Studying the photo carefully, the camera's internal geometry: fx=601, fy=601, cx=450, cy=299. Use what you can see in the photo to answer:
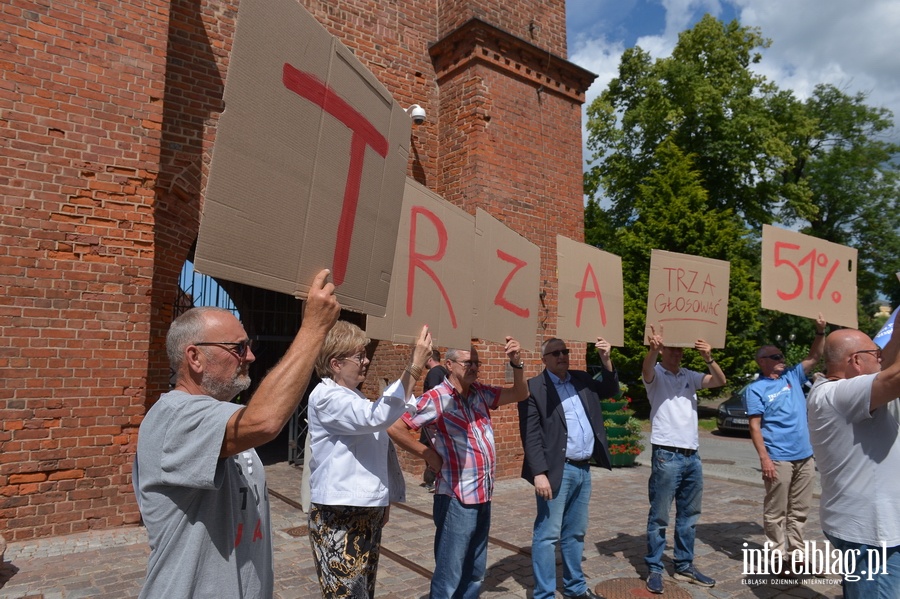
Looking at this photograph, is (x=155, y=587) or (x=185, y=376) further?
(x=185, y=376)

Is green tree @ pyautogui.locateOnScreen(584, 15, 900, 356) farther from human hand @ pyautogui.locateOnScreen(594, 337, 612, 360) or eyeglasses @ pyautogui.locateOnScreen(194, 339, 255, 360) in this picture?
eyeglasses @ pyautogui.locateOnScreen(194, 339, 255, 360)

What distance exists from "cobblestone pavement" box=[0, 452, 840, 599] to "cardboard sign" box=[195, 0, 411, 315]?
10.4ft

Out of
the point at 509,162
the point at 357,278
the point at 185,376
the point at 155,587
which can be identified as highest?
the point at 509,162

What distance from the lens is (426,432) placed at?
3.81m

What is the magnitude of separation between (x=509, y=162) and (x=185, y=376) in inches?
300

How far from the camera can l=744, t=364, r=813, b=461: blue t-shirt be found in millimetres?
5113

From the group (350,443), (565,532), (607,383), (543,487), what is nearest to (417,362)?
(350,443)

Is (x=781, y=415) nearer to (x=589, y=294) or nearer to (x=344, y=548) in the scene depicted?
(x=589, y=294)

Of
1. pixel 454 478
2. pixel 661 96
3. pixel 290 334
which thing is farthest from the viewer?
pixel 661 96

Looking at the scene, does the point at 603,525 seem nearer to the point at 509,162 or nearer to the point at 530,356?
the point at 530,356

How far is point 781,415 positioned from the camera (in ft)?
16.9

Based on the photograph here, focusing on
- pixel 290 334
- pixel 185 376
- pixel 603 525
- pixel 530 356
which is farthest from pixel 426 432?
pixel 290 334

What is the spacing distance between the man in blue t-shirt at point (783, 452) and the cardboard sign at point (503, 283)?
243 centimetres

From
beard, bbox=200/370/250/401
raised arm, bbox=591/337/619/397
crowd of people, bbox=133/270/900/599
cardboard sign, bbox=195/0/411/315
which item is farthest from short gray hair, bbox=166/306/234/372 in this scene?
raised arm, bbox=591/337/619/397
